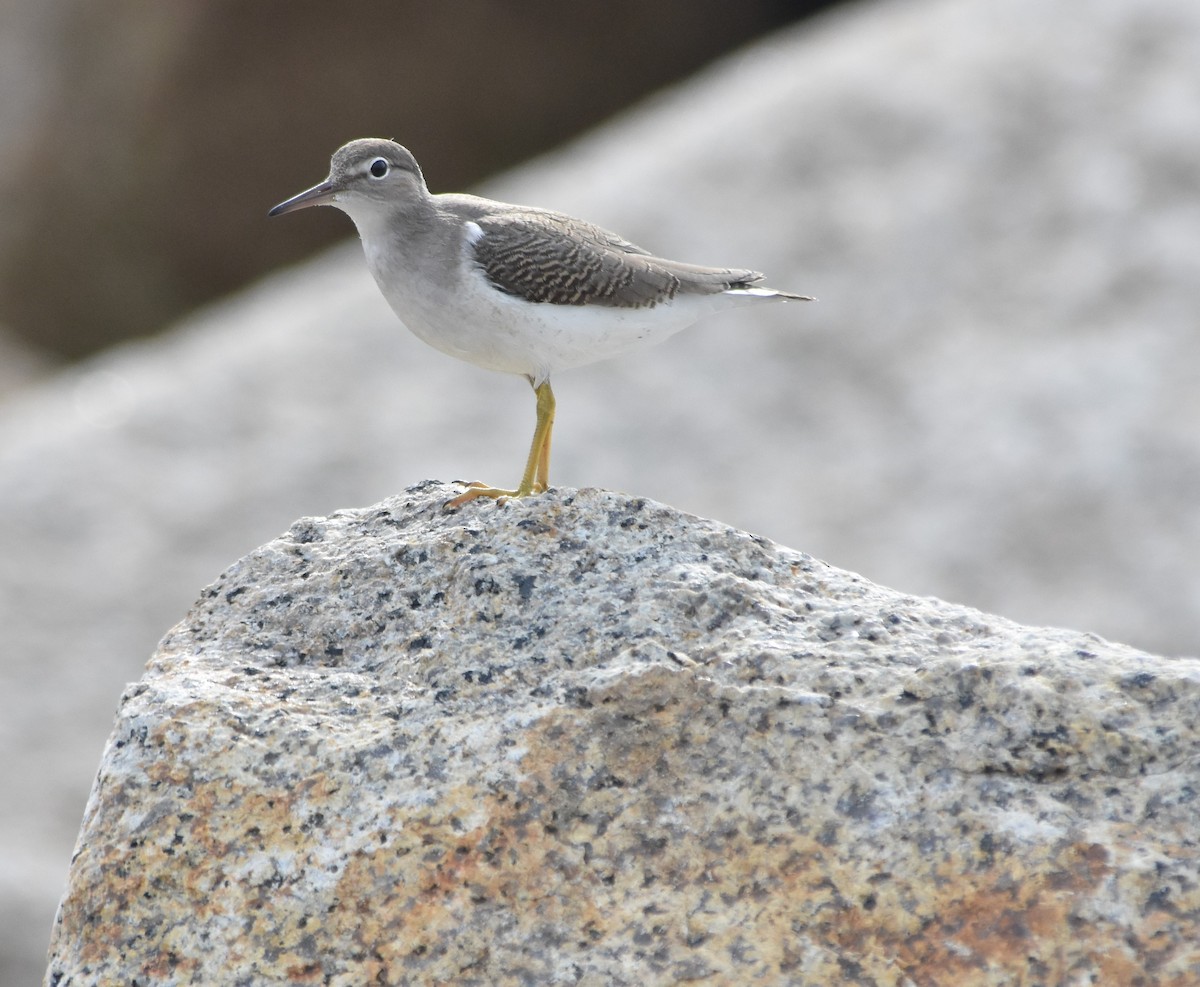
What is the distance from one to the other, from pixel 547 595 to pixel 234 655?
1280 mm

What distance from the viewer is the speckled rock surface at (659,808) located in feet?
15.5

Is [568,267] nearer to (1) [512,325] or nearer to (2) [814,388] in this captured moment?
(1) [512,325]

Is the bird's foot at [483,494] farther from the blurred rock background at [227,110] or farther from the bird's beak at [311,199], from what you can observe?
the blurred rock background at [227,110]

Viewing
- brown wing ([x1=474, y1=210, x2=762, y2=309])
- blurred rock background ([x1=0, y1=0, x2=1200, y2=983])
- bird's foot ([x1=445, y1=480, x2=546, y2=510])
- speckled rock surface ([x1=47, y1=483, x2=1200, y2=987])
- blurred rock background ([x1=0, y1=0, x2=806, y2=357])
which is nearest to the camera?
speckled rock surface ([x1=47, y1=483, x2=1200, y2=987])

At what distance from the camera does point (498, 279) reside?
268 inches

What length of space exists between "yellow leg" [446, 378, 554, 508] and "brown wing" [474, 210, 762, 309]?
50cm

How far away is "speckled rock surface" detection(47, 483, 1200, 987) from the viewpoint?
4734 millimetres

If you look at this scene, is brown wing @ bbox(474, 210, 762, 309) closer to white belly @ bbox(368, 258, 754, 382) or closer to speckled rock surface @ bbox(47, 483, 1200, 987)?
white belly @ bbox(368, 258, 754, 382)

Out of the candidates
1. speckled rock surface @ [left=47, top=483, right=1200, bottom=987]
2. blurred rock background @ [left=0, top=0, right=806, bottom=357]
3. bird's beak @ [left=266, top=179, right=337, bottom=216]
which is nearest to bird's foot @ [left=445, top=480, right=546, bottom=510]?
speckled rock surface @ [left=47, top=483, right=1200, bottom=987]

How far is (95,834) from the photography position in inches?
206

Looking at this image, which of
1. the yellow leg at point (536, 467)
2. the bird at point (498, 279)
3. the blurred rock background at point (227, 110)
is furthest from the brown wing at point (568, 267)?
the blurred rock background at point (227, 110)

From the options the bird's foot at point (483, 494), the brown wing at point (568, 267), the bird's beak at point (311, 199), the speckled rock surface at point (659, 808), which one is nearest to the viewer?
the speckled rock surface at point (659, 808)

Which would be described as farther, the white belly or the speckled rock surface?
the white belly

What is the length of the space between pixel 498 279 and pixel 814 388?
38.7 feet
